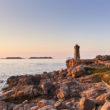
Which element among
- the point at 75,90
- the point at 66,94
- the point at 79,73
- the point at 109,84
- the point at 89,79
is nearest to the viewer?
the point at 66,94

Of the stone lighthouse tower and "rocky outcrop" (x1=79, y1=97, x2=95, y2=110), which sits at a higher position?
the stone lighthouse tower

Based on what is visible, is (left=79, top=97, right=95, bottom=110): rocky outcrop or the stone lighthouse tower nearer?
(left=79, top=97, right=95, bottom=110): rocky outcrop

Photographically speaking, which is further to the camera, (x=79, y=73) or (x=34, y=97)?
(x=79, y=73)

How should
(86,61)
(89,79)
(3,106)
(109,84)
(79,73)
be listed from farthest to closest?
(86,61) → (79,73) → (89,79) → (109,84) → (3,106)

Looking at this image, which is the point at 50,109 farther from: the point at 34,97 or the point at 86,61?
the point at 86,61

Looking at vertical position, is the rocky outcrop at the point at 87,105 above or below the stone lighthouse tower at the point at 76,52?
below

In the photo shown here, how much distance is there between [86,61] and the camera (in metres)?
45.3

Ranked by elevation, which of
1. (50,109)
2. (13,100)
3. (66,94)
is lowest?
(13,100)

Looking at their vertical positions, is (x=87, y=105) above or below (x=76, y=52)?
below

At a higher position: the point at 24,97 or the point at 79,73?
the point at 79,73

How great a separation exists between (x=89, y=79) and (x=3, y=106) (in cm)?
1498

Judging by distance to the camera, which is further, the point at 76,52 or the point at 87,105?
the point at 76,52

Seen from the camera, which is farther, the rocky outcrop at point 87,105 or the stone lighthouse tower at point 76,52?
the stone lighthouse tower at point 76,52

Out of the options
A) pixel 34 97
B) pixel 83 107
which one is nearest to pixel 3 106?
pixel 34 97
